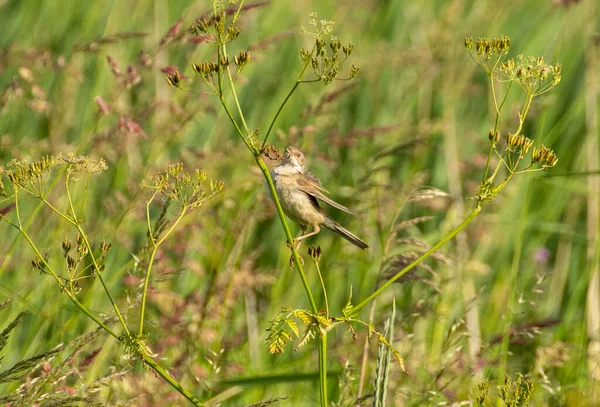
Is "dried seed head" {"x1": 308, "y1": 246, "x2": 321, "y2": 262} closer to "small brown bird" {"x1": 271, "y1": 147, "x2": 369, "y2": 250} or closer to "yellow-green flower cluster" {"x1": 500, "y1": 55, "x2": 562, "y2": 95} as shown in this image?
"yellow-green flower cluster" {"x1": 500, "y1": 55, "x2": 562, "y2": 95}

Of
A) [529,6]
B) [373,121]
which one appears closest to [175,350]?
[373,121]

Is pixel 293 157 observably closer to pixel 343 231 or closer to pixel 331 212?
pixel 343 231

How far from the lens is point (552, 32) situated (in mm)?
5926

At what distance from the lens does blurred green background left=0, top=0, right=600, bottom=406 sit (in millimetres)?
3535

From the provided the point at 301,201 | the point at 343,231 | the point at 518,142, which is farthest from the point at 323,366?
the point at 301,201

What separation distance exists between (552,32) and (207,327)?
3497 millimetres

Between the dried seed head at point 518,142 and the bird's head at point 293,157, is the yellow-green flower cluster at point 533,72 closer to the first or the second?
the dried seed head at point 518,142

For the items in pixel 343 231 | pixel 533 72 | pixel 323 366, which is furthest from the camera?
pixel 343 231

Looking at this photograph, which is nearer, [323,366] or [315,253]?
[323,366]

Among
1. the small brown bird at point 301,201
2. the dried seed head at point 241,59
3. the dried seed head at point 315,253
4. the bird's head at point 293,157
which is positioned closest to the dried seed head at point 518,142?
the dried seed head at point 315,253

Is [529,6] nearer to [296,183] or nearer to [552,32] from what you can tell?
[552,32]

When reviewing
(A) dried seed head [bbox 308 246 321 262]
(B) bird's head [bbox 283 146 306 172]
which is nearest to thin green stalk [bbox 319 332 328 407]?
(A) dried seed head [bbox 308 246 321 262]

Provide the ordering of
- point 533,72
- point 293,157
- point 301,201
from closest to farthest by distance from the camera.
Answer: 1. point 533,72
2. point 301,201
3. point 293,157

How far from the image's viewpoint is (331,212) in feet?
17.6
